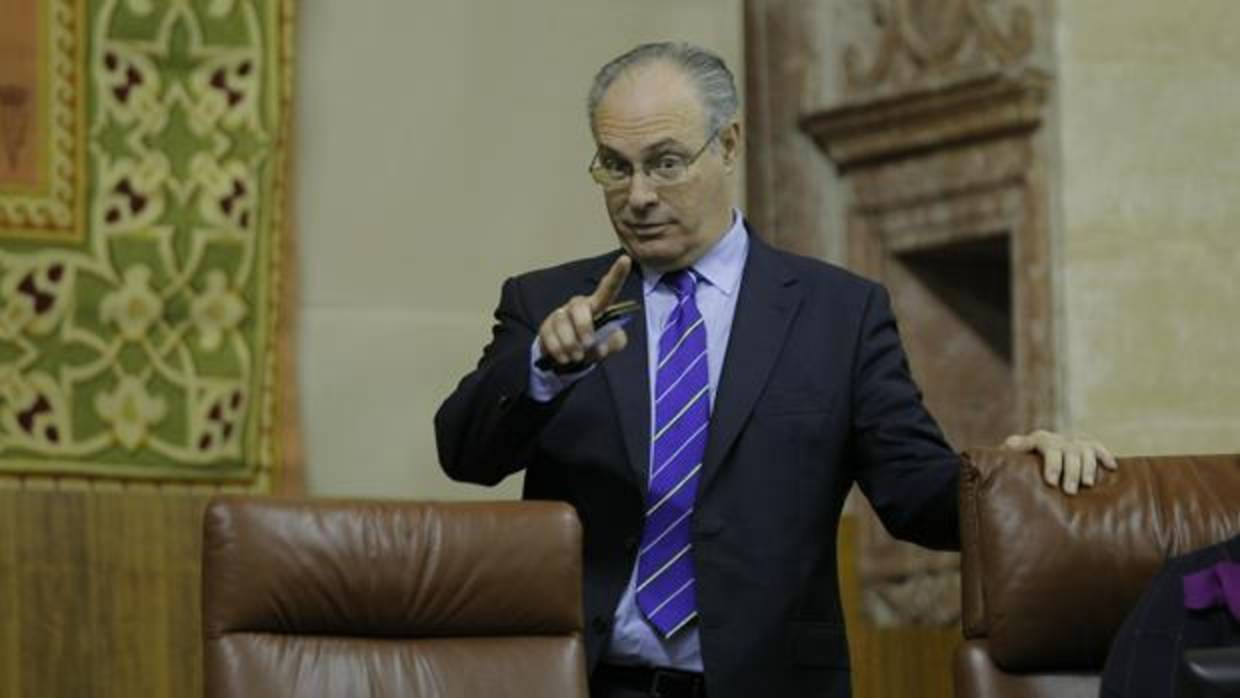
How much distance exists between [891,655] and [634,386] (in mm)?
2357

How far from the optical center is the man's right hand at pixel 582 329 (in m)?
3.11

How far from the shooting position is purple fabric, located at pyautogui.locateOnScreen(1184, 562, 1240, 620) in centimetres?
298

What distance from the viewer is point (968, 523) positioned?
334 cm

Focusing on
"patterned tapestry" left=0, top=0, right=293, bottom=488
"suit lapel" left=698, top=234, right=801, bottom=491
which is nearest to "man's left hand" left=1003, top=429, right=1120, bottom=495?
"suit lapel" left=698, top=234, right=801, bottom=491

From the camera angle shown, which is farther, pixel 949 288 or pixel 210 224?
pixel 949 288

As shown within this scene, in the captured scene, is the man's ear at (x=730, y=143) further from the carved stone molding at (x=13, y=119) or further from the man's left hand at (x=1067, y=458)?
the carved stone molding at (x=13, y=119)

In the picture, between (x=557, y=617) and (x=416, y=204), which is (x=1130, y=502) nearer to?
(x=557, y=617)

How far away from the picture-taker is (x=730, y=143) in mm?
3531

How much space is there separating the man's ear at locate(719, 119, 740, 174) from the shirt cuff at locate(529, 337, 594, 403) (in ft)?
1.28

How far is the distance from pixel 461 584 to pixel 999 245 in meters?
3.45

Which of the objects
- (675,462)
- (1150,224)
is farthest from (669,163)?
(1150,224)

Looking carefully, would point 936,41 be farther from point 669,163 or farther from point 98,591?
point 669,163

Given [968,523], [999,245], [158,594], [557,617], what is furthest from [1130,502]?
[999,245]

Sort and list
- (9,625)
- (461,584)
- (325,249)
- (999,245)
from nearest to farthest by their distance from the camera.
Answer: (461,584), (9,625), (325,249), (999,245)
